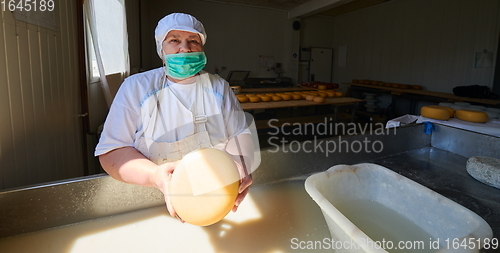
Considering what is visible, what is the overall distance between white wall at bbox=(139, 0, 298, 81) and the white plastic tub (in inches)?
242

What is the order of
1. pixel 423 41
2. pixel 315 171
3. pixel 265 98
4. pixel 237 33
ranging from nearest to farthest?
pixel 315 171 < pixel 265 98 < pixel 423 41 < pixel 237 33

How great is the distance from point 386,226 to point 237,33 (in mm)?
7076

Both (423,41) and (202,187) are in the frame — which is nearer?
(202,187)

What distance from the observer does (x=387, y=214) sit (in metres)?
0.99

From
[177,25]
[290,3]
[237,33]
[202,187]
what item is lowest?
[202,187]

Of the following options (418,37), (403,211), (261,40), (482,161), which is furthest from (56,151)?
(418,37)

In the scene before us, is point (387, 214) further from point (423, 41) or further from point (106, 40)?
point (423, 41)

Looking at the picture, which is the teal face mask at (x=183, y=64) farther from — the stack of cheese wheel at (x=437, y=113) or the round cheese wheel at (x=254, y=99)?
the round cheese wheel at (x=254, y=99)

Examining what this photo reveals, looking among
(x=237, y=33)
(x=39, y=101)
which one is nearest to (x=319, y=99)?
(x=39, y=101)

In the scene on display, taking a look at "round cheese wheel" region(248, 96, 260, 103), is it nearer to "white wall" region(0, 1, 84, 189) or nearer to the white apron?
"white wall" region(0, 1, 84, 189)

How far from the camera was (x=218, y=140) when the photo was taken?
1221mm

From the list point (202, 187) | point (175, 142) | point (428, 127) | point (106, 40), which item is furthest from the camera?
point (106, 40)

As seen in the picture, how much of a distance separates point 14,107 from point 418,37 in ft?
24.1

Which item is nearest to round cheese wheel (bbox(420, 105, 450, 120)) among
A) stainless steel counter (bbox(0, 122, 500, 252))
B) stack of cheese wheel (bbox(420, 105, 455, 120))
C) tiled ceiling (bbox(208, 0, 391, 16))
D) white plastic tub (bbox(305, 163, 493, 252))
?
stack of cheese wheel (bbox(420, 105, 455, 120))
